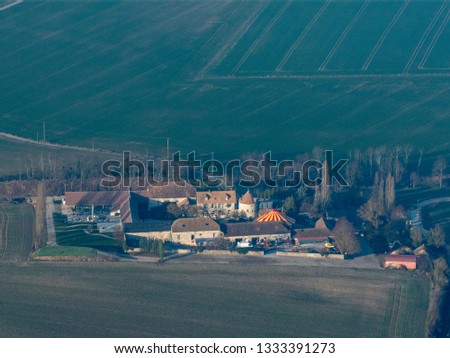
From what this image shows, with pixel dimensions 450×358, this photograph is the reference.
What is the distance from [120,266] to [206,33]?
60.4 metres

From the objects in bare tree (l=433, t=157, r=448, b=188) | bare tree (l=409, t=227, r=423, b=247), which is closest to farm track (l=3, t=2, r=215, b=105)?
bare tree (l=433, t=157, r=448, b=188)

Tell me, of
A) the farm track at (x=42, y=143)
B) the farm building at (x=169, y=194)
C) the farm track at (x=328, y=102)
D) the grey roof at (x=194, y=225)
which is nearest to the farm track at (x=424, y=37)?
the farm track at (x=328, y=102)

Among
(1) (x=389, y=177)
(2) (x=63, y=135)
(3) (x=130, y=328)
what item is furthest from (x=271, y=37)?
(3) (x=130, y=328)

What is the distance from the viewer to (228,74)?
11769 centimetres

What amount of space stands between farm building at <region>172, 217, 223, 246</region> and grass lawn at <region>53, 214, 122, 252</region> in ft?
14.9

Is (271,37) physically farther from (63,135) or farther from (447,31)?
(63,135)

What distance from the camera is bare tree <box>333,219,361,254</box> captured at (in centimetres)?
7488

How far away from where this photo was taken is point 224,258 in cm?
7388

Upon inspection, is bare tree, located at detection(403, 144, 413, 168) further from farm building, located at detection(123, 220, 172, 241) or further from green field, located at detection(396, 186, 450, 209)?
farm building, located at detection(123, 220, 172, 241)

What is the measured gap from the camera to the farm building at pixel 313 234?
7712 centimetres

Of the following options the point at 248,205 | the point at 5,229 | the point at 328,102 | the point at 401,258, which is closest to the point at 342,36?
the point at 328,102

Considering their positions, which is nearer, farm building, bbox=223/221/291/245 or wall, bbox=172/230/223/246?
wall, bbox=172/230/223/246

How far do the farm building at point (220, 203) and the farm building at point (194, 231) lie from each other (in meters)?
4.16

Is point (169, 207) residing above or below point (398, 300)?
above
